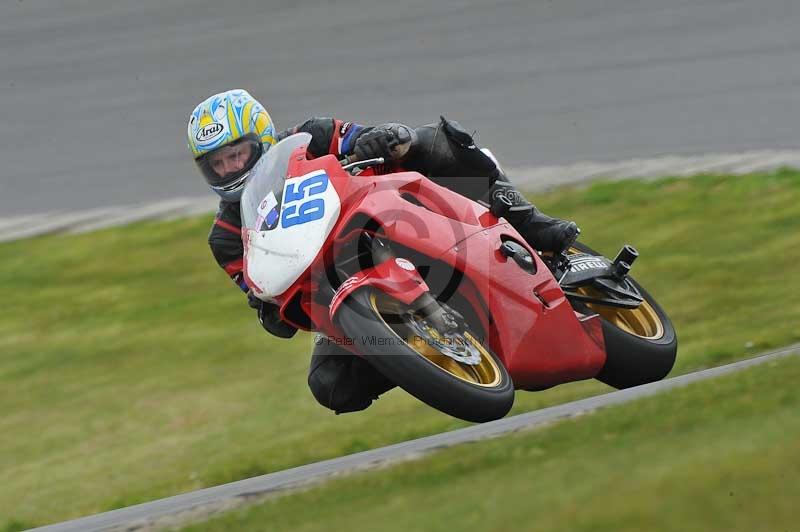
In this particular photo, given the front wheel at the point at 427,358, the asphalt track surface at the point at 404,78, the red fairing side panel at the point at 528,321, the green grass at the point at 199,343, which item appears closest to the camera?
the front wheel at the point at 427,358

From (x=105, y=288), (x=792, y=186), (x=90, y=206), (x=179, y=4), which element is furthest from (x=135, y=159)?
(x=792, y=186)

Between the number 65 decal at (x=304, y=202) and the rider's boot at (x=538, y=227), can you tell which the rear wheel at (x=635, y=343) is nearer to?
the rider's boot at (x=538, y=227)

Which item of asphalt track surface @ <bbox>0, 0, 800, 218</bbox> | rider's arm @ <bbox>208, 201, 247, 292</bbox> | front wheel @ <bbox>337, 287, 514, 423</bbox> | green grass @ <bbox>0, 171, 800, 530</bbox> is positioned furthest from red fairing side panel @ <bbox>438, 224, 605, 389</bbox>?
asphalt track surface @ <bbox>0, 0, 800, 218</bbox>

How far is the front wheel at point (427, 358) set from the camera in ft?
14.9

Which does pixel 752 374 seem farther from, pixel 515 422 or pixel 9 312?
pixel 9 312

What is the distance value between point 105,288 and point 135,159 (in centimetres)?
208

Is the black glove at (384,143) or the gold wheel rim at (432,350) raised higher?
the black glove at (384,143)

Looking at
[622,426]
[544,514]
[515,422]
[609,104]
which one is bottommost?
[609,104]

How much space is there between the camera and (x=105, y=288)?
34.4 ft

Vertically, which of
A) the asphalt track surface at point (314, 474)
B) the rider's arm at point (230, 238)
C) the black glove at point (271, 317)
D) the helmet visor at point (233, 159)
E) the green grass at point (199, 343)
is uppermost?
the helmet visor at point (233, 159)

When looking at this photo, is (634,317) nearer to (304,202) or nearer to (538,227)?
(538,227)

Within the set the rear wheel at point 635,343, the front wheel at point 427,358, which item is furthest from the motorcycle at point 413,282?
the rear wheel at point 635,343

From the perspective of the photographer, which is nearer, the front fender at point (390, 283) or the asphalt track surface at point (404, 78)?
the front fender at point (390, 283)

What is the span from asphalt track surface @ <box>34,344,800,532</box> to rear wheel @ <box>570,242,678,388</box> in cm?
7
